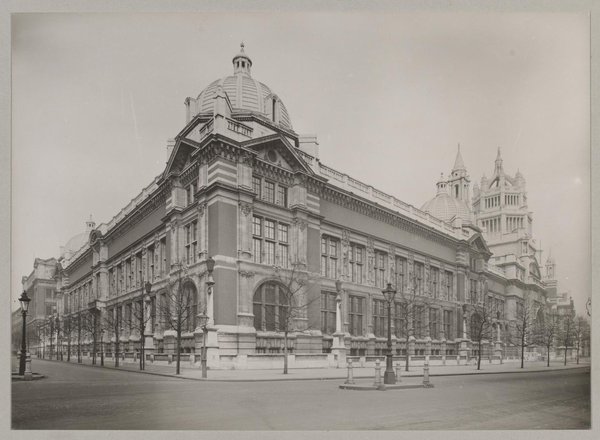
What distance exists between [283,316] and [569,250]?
1445 cm

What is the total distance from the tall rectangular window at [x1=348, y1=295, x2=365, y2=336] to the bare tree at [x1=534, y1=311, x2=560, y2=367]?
9848 mm

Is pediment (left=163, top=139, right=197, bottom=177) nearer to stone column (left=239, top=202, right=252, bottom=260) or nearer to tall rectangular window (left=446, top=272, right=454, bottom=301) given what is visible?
stone column (left=239, top=202, right=252, bottom=260)

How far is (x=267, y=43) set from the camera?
1706 centimetres

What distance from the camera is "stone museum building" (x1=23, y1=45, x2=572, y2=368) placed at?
2445 centimetres

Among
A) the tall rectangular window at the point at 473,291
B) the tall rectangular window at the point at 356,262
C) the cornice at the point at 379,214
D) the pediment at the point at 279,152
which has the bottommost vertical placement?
the tall rectangular window at the point at 473,291

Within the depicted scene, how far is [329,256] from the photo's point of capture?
31531 millimetres

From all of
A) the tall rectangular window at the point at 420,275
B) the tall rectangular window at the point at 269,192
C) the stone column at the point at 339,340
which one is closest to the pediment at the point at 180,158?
the tall rectangular window at the point at 269,192

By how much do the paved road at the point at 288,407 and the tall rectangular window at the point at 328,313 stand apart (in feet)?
40.3

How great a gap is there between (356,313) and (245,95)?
14.5m

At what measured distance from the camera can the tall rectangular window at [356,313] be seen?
108ft

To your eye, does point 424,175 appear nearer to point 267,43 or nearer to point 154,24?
point 267,43

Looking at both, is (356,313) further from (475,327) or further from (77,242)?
(77,242)

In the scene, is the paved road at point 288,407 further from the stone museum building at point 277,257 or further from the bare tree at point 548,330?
the stone museum building at point 277,257

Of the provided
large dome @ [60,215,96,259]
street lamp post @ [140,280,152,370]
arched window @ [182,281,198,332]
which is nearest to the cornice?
arched window @ [182,281,198,332]
